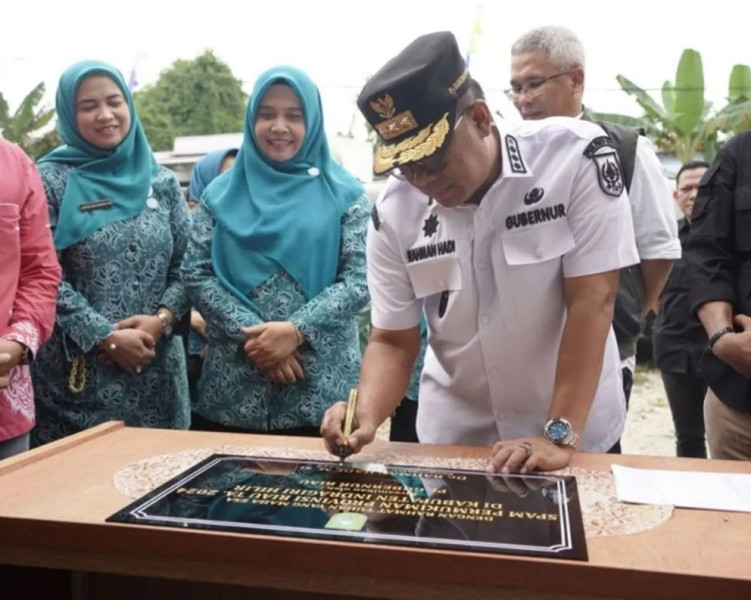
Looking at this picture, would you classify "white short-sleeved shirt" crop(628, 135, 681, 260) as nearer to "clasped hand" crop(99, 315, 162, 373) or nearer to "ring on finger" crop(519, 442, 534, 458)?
"ring on finger" crop(519, 442, 534, 458)

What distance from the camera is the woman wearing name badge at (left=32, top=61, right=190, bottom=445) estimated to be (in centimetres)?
231

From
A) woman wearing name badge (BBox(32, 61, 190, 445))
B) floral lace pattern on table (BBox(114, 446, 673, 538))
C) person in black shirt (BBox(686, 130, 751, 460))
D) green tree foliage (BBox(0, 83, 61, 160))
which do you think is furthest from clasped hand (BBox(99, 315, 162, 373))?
green tree foliage (BBox(0, 83, 61, 160))

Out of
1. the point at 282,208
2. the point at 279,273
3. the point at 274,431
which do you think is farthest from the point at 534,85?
the point at 274,431

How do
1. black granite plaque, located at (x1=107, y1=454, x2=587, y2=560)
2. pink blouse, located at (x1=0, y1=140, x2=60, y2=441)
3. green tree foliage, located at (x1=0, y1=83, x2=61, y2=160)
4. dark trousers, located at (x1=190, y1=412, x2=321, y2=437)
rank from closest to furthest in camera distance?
black granite plaque, located at (x1=107, y1=454, x2=587, y2=560) < pink blouse, located at (x1=0, y1=140, x2=60, y2=441) < dark trousers, located at (x1=190, y1=412, x2=321, y2=437) < green tree foliage, located at (x1=0, y1=83, x2=61, y2=160)

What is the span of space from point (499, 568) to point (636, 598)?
6.7 inches

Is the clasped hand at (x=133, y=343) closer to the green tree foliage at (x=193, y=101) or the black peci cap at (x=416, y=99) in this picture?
the black peci cap at (x=416, y=99)

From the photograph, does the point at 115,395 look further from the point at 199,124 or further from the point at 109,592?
the point at 199,124

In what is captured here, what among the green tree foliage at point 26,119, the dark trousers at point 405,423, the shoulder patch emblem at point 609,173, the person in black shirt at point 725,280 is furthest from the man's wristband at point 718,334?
the green tree foliage at point 26,119

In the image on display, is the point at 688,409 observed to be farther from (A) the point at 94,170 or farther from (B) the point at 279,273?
(A) the point at 94,170

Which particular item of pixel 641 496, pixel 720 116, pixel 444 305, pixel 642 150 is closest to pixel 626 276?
pixel 642 150

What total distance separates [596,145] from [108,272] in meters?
1.42

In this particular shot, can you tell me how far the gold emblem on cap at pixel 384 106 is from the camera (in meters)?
1.46

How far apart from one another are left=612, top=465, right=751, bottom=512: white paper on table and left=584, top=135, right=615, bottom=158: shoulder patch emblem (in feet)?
1.96

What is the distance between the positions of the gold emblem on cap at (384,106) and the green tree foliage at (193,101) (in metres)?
23.4
